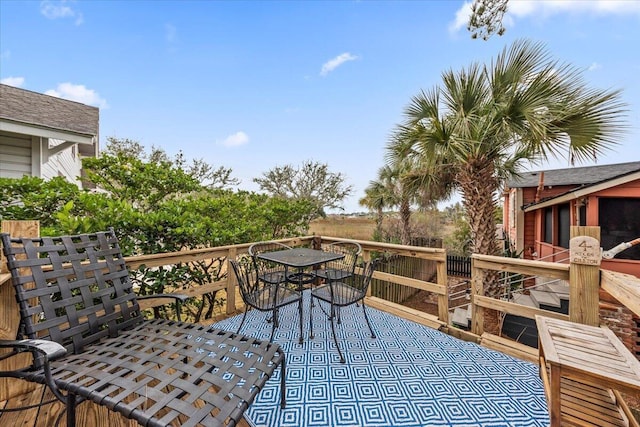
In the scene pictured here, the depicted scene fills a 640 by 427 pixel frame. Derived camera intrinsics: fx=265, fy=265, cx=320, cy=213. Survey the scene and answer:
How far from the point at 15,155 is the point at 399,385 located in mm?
5943

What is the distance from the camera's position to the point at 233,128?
11406 millimetres

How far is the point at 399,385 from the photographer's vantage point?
→ 78.6 inches

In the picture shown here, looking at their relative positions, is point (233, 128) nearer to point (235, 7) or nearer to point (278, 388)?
point (235, 7)

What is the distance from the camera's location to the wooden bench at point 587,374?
4.26 ft

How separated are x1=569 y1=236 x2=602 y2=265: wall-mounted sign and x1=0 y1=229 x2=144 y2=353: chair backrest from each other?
11.0 feet

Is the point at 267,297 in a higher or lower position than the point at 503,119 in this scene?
lower

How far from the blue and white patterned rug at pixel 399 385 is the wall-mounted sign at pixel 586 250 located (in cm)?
99

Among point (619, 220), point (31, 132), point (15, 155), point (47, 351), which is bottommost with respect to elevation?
point (47, 351)

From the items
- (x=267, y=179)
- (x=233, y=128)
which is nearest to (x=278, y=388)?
(x=233, y=128)

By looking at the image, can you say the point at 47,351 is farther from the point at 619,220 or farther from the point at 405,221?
the point at 405,221

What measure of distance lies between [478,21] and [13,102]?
6.95 m

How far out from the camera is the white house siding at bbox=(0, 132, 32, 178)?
Result: 388cm

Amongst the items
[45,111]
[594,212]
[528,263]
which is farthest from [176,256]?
[594,212]

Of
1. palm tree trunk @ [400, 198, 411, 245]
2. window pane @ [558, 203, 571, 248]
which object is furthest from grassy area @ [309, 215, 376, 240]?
window pane @ [558, 203, 571, 248]
